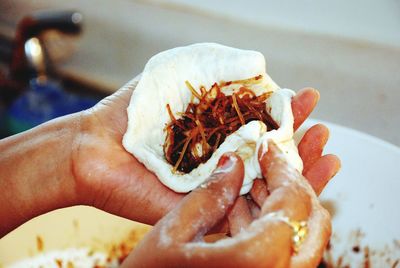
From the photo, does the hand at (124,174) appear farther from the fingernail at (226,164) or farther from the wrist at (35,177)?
the fingernail at (226,164)

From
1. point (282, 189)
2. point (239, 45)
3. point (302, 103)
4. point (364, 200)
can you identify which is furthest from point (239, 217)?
point (239, 45)

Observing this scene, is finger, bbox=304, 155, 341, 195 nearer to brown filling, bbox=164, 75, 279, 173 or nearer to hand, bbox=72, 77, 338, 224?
hand, bbox=72, 77, 338, 224

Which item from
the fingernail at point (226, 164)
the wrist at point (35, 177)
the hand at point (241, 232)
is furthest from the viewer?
the wrist at point (35, 177)

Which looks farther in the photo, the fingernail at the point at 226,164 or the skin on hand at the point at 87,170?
the skin on hand at the point at 87,170

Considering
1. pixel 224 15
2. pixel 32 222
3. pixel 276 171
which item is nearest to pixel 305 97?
pixel 276 171

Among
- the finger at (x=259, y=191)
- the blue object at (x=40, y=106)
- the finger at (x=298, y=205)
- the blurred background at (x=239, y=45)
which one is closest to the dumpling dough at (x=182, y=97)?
the finger at (x=259, y=191)

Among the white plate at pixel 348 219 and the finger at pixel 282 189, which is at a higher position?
the finger at pixel 282 189

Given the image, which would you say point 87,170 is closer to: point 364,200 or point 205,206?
point 205,206
